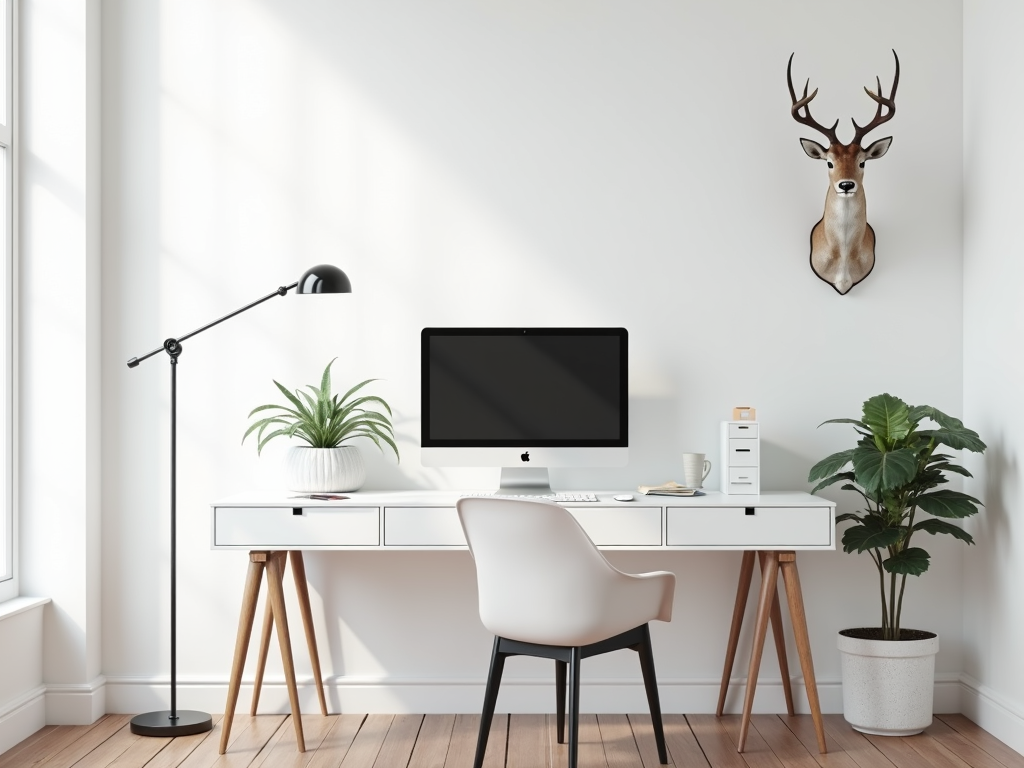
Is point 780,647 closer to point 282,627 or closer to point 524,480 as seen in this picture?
point 524,480

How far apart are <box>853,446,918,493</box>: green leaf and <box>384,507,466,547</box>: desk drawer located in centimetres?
125

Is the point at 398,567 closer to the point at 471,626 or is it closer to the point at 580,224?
the point at 471,626

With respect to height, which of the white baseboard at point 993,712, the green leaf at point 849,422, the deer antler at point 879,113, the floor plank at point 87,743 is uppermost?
the deer antler at point 879,113

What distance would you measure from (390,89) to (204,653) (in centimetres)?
211

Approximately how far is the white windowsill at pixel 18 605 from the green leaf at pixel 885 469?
268 centimetres

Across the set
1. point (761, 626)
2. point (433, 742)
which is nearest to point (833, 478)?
point (761, 626)

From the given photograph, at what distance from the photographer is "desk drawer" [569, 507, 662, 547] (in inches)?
118

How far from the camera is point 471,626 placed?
343 cm

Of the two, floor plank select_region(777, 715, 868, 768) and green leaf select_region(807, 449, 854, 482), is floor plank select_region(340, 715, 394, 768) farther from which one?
green leaf select_region(807, 449, 854, 482)

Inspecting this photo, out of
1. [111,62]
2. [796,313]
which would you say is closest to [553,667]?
[796,313]

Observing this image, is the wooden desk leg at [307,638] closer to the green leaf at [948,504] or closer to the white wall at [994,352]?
the green leaf at [948,504]

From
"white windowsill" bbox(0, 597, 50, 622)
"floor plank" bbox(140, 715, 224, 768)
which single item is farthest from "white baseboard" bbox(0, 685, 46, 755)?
"floor plank" bbox(140, 715, 224, 768)

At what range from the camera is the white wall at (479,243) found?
11.3 feet

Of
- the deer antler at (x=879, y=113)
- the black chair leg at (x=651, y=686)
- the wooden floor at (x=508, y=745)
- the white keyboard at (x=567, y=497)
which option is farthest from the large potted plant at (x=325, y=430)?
the deer antler at (x=879, y=113)
